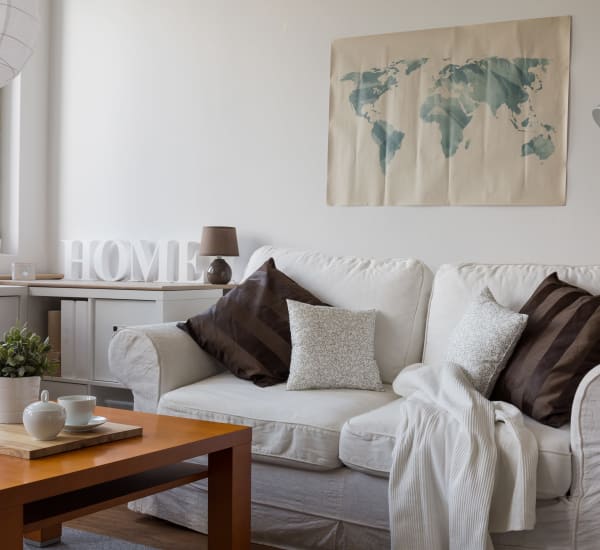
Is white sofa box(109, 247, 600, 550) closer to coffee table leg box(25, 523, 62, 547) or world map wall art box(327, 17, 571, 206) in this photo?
coffee table leg box(25, 523, 62, 547)

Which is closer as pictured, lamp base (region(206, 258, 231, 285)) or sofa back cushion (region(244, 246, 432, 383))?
sofa back cushion (region(244, 246, 432, 383))

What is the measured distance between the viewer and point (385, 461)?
238 cm

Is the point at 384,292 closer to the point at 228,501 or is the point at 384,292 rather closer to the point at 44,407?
the point at 228,501

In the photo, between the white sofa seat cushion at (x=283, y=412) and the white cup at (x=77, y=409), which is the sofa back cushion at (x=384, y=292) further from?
the white cup at (x=77, y=409)

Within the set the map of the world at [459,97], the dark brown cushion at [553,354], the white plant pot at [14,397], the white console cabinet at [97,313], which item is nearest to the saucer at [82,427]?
the white plant pot at [14,397]

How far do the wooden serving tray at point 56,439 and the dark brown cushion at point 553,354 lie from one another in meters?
1.18

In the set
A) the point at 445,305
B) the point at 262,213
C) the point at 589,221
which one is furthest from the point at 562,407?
the point at 262,213

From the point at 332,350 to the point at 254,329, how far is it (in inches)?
13.3

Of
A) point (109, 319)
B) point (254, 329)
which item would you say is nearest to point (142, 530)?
point (254, 329)

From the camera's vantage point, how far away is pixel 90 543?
2625 mm

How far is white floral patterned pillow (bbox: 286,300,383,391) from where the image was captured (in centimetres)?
291

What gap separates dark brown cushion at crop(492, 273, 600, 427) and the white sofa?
0.07 meters

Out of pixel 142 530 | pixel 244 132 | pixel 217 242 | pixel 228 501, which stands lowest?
pixel 142 530

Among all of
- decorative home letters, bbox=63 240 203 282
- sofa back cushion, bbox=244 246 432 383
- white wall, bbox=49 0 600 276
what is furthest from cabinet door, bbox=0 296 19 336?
sofa back cushion, bbox=244 246 432 383
